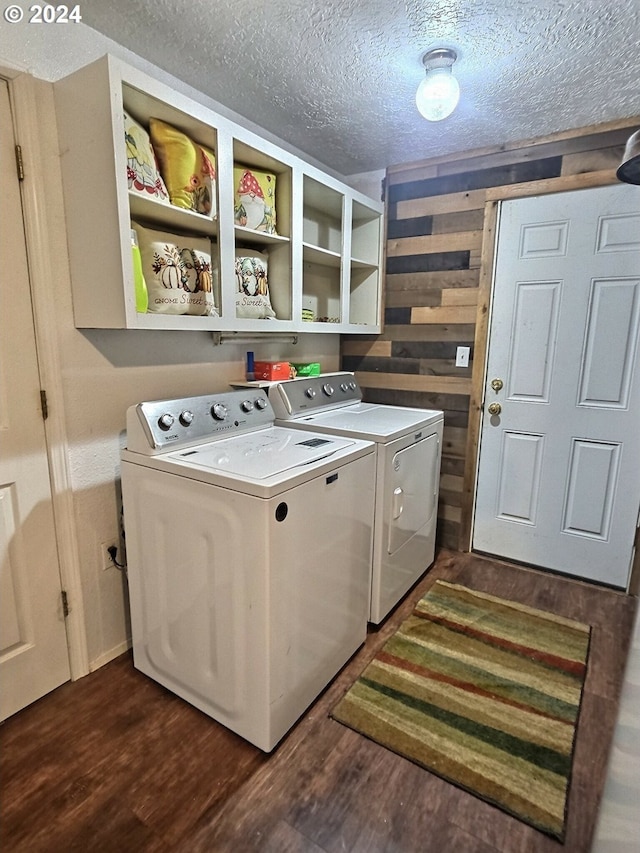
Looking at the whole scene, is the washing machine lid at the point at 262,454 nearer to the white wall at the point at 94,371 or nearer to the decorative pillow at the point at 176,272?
the white wall at the point at 94,371

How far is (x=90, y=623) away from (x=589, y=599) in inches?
92.0

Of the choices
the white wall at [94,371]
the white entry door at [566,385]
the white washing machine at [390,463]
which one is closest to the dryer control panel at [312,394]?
the white washing machine at [390,463]

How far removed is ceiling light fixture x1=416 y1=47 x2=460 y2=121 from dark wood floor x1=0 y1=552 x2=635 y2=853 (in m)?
2.17

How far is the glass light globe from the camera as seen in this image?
164cm

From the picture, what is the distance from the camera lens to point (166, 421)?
160 centimetres

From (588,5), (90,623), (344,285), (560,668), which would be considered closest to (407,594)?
(560,668)

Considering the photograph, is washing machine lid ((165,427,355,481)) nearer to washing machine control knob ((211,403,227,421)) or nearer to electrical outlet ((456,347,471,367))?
washing machine control knob ((211,403,227,421))

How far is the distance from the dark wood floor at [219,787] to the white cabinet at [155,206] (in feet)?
4.38

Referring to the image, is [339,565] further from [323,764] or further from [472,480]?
[472,480]

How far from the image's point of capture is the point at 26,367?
148 centimetres

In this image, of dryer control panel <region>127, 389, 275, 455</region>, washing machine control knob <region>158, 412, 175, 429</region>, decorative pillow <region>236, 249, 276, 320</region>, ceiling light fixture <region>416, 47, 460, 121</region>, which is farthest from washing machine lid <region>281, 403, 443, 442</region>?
ceiling light fixture <region>416, 47, 460, 121</region>

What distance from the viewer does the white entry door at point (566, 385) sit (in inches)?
87.9

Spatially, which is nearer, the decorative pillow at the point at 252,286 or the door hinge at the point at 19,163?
the door hinge at the point at 19,163

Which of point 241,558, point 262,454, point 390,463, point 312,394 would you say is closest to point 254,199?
point 312,394
